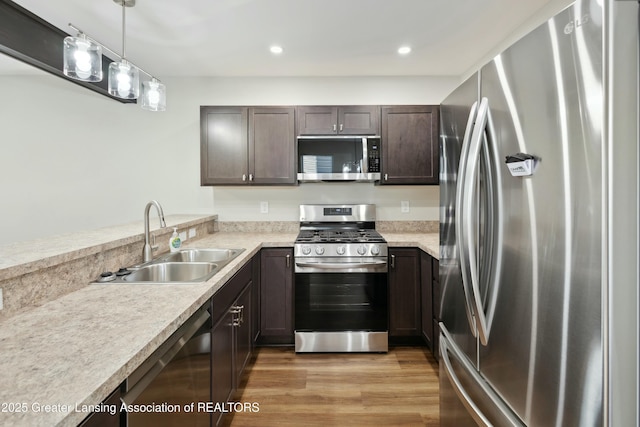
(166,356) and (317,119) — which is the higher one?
(317,119)

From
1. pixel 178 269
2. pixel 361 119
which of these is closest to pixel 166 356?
pixel 178 269

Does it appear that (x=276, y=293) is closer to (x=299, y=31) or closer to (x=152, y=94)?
(x=152, y=94)

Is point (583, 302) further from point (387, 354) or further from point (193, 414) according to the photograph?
point (387, 354)

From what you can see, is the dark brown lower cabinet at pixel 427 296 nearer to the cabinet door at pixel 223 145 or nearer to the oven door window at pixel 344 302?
the oven door window at pixel 344 302

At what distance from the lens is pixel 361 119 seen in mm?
3078

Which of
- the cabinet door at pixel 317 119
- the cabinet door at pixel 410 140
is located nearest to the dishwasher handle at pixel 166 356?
the cabinet door at pixel 317 119

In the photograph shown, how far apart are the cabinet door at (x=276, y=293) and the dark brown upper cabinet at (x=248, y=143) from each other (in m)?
0.76

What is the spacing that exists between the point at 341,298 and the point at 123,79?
2194 mm

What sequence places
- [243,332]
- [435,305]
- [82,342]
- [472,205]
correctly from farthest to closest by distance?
[435,305], [243,332], [472,205], [82,342]

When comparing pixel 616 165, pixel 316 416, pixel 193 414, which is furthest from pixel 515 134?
pixel 316 416

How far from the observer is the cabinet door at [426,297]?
264cm

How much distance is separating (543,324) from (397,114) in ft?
8.38

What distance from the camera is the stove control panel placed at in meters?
2.73

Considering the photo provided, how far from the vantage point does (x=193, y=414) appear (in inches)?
53.0
